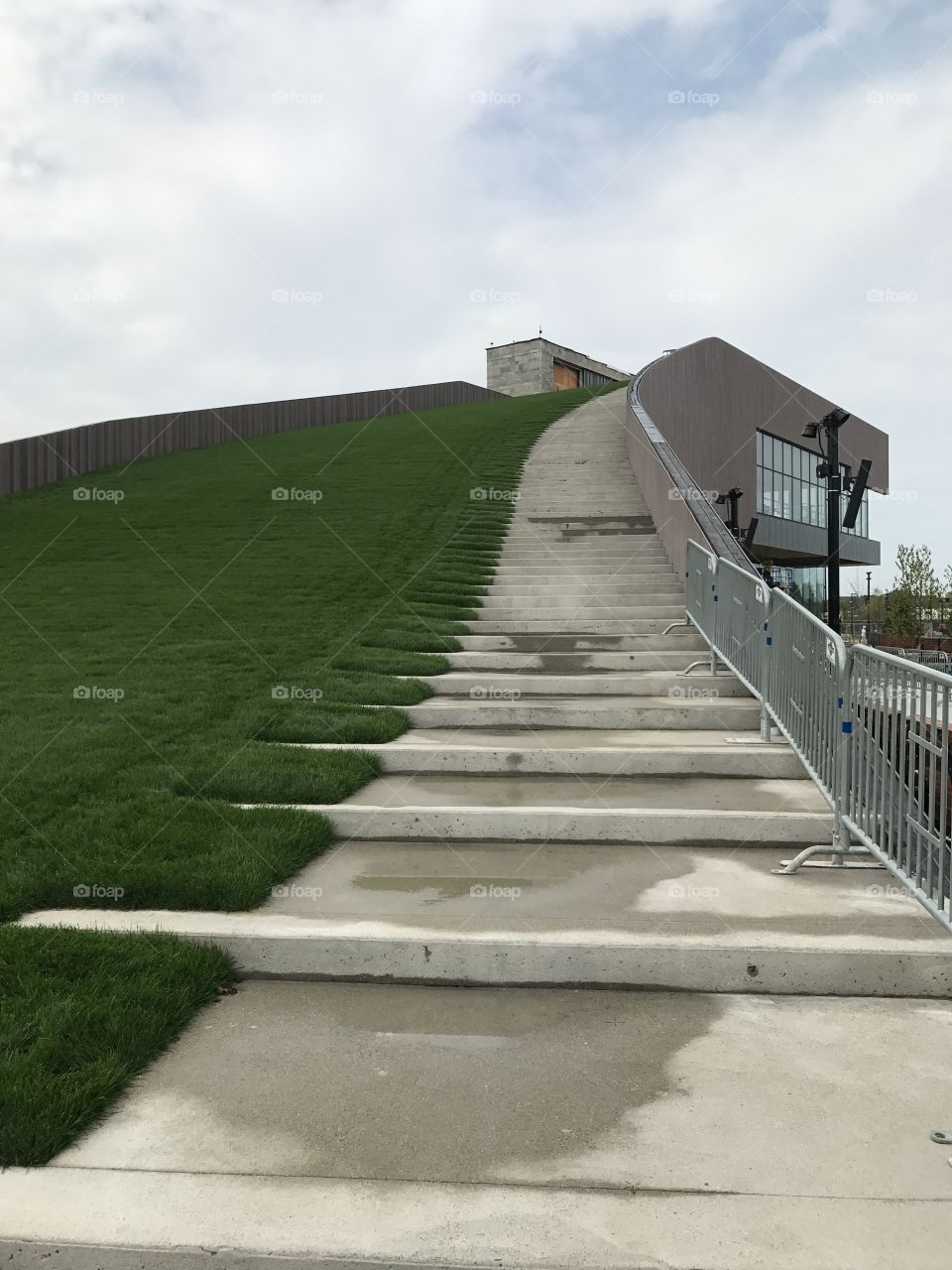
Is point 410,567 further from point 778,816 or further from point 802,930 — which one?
point 802,930

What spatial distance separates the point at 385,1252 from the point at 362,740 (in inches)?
177

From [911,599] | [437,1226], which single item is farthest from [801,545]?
[437,1226]

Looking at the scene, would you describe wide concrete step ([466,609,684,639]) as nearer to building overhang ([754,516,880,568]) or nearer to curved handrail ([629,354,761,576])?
curved handrail ([629,354,761,576])

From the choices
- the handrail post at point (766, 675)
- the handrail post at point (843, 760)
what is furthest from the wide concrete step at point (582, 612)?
the handrail post at point (843, 760)

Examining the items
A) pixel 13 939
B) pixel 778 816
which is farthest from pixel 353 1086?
pixel 778 816

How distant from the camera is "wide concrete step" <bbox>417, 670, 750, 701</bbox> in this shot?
27.5ft

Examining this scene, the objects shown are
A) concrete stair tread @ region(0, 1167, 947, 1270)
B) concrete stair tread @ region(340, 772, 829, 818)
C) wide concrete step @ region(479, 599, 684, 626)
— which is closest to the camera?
concrete stair tread @ region(0, 1167, 947, 1270)

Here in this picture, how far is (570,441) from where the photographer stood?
83.5 ft

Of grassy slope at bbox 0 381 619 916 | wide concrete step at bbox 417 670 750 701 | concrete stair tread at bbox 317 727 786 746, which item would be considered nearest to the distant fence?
grassy slope at bbox 0 381 619 916

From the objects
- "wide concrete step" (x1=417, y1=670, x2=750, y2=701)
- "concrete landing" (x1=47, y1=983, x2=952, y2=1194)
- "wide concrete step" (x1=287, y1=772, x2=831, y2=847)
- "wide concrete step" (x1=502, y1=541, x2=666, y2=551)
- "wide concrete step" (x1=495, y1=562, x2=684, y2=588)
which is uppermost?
"wide concrete step" (x1=502, y1=541, x2=666, y2=551)

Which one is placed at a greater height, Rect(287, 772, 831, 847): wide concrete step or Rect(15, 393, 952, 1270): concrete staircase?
Rect(287, 772, 831, 847): wide concrete step

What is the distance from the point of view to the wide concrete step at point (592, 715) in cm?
742

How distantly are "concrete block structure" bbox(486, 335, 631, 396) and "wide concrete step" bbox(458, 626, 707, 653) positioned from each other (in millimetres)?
54202

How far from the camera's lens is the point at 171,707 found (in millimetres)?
7066
